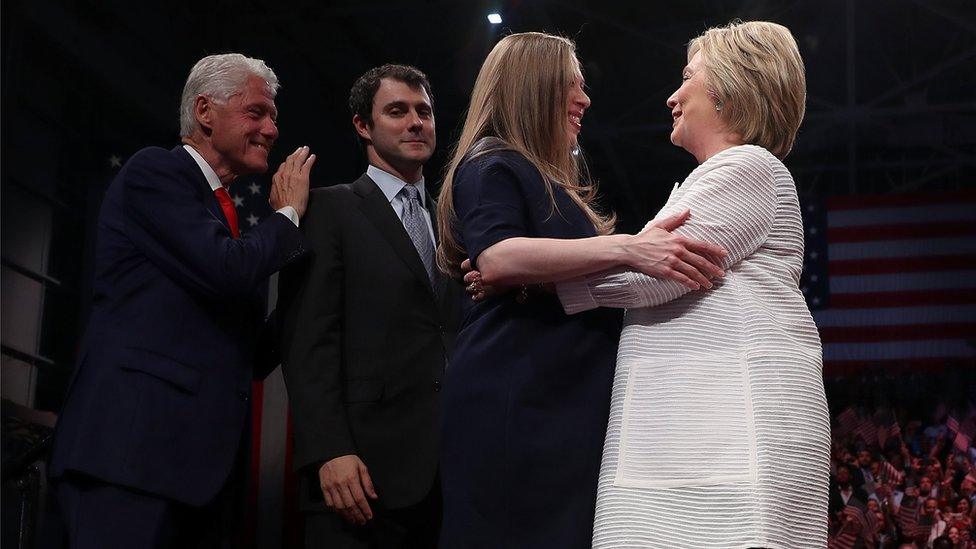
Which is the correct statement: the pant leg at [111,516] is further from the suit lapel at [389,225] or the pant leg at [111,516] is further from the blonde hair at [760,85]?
the blonde hair at [760,85]

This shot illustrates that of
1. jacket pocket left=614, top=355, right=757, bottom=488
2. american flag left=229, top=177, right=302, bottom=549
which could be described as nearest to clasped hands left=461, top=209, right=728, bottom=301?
jacket pocket left=614, top=355, right=757, bottom=488

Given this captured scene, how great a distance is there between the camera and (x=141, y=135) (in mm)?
7422

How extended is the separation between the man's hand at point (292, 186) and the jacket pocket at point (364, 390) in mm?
356

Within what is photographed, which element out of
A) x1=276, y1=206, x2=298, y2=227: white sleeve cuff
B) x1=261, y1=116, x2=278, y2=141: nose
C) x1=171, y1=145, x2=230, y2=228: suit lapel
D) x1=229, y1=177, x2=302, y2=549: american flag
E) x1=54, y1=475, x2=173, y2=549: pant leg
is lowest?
x1=54, y1=475, x2=173, y2=549: pant leg

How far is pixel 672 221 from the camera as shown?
5.41 ft

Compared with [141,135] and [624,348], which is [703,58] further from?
[141,135]

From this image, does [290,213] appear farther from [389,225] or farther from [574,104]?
[574,104]

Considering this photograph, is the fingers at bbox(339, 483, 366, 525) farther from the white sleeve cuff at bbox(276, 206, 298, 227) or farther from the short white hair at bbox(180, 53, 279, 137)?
the short white hair at bbox(180, 53, 279, 137)

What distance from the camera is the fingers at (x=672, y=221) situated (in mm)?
1646

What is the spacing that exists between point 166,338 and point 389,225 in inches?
21.0

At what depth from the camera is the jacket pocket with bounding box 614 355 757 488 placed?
4.99 feet

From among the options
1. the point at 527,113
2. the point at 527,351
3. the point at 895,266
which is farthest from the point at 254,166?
the point at 895,266

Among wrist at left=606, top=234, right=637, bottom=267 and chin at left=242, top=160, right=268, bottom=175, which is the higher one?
chin at left=242, top=160, right=268, bottom=175

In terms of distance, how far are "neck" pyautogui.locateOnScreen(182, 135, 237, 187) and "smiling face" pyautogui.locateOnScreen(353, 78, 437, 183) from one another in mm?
382
